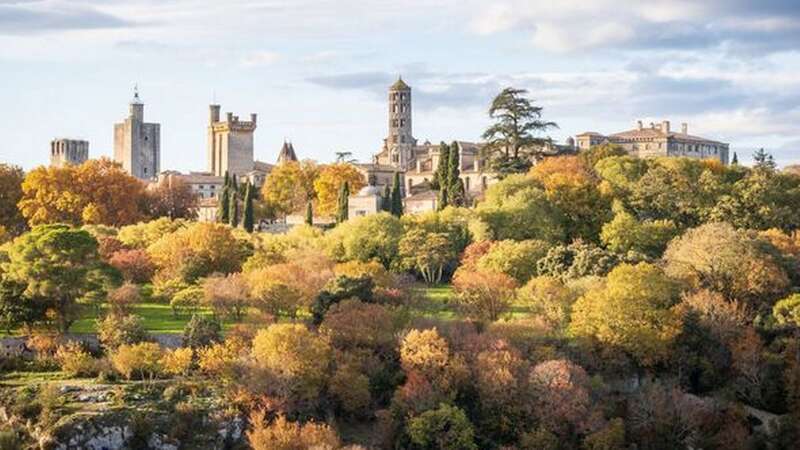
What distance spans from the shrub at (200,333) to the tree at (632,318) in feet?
41.3

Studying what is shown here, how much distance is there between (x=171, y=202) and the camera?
95562 mm

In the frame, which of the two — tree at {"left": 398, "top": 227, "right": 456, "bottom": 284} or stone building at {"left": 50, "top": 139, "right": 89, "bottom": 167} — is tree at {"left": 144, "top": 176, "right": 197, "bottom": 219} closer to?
tree at {"left": 398, "top": 227, "right": 456, "bottom": 284}

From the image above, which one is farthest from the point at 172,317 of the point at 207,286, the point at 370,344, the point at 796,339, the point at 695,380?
the point at 796,339

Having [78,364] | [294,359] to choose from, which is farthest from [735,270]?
[78,364]

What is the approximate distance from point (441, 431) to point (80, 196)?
4596 centimetres

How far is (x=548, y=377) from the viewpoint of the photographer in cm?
4312

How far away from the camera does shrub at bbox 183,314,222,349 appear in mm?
45719

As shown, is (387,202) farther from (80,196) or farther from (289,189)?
(289,189)

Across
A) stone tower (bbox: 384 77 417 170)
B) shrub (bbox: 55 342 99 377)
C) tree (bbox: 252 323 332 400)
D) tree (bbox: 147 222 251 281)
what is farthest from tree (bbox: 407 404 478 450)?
stone tower (bbox: 384 77 417 170)

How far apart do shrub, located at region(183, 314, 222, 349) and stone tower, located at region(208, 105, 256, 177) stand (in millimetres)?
80345

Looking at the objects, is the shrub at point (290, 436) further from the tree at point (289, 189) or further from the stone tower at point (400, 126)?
the stone tower at point (400, 126)

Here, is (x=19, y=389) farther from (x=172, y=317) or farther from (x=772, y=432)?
(x=772, y=432)

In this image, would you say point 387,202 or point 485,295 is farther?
point 387,202

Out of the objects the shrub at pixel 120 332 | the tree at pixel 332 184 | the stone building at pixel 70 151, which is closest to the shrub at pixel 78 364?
the shrub at pixel 120 332
